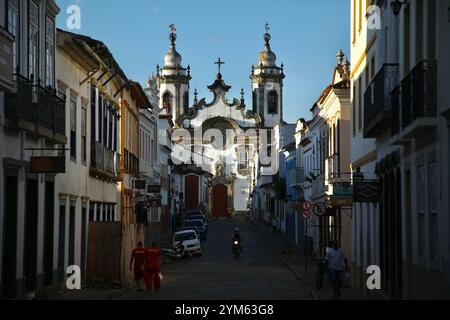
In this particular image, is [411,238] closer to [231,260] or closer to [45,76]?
[45,76]

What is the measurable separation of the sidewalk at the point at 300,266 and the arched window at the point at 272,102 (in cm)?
4892

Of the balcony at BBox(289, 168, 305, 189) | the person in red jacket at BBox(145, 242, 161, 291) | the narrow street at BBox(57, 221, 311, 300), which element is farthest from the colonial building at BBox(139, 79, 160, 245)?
the person in red jacket at BBox(145, 242, 161, 291)

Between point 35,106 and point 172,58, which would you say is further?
point 172,58

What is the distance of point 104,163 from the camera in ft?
102

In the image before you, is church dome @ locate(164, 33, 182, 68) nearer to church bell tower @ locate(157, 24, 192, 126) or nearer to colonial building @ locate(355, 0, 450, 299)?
church bell tower @ locate(157, 24, 192, 126)

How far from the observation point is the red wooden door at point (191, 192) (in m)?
101

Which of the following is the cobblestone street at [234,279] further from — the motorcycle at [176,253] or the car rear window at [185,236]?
the car rear window at [185,236]

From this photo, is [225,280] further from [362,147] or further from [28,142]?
[28,142]

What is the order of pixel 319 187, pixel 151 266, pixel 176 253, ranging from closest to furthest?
pixel 151 266 < pixel 319 187 < pixel 176 253

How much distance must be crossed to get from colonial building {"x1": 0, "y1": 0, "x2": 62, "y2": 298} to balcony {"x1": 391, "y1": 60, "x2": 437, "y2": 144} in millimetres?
6512

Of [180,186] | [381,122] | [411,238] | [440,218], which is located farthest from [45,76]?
[180,186]

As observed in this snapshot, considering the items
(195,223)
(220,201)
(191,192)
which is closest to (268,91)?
(220,201)

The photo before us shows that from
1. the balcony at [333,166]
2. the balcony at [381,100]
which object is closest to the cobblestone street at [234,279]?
the balcony at [333,166]

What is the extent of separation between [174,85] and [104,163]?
90339mm
